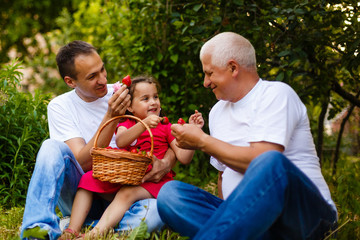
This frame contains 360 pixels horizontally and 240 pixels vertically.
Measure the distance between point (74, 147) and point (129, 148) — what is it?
375 millimetres

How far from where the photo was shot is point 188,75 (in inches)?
179

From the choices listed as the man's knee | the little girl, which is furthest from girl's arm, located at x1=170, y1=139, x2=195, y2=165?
the man's knee

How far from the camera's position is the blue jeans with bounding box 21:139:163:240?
95.9 inches

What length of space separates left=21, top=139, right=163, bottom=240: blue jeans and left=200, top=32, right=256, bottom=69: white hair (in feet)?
3.28

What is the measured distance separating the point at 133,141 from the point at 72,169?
1.43ft

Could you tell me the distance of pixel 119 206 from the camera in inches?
108

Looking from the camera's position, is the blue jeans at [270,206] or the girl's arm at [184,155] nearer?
the blue jeans at [270,206]

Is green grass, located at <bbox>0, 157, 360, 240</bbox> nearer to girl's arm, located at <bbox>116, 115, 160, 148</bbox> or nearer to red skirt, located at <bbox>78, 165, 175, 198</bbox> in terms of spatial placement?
red skirt, located at <bbox>78, 165, 175, 198</bbox>

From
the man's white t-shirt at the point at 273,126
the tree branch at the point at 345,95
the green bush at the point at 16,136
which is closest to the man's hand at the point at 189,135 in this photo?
the man's white t-shirt at the point at 273,126

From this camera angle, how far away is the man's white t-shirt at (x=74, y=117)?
3098mm

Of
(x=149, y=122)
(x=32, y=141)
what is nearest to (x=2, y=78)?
(x=32, y=141)

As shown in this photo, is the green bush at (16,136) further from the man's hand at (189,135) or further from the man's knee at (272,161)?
the man's knee at (272,161)

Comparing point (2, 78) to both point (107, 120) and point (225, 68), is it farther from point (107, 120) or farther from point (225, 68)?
point (225, 68)

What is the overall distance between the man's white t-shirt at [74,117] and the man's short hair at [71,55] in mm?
171
